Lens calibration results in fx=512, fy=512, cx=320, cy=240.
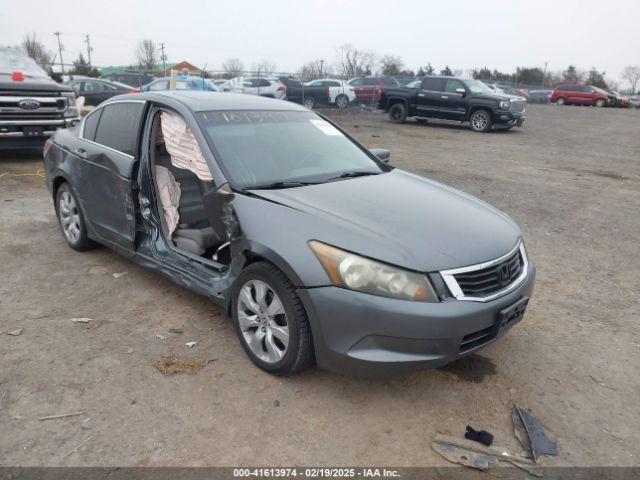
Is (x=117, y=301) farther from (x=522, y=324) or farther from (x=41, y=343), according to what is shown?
(x=522, y=324)

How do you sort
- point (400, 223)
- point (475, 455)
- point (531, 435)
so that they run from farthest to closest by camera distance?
1. point (400, 223)
2. point (531, 435)
3. point (475, 455)

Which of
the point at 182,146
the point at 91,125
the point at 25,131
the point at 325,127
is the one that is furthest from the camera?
the point at 25,131

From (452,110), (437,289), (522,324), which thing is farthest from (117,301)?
(452,110)

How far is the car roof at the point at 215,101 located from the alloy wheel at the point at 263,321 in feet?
4.92

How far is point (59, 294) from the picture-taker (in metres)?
4.13

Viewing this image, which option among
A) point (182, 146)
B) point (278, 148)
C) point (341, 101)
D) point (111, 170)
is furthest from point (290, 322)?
point (341, 101)

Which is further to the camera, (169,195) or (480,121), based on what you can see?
(480,121)

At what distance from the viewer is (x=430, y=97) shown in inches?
719

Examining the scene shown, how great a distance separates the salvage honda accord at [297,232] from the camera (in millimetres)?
2617

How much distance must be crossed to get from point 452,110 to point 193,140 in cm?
1560

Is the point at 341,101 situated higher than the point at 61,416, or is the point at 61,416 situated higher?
the point at 341,101

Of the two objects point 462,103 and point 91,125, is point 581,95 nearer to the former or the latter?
point 462,103

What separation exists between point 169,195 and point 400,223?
2046 mm

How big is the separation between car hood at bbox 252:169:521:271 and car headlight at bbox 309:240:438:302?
44 mm
